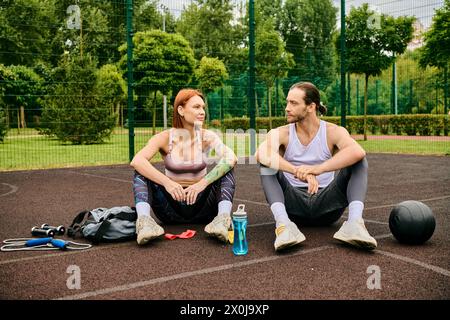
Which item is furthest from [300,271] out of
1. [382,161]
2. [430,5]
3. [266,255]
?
[430,5]

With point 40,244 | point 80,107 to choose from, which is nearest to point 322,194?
point 40,244

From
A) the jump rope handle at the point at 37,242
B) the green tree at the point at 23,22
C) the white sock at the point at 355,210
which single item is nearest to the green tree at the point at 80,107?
the jump rope handle at the point at 37,242

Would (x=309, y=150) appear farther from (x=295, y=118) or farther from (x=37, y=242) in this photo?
(x=37, y=242)

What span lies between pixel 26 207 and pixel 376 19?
1280cm

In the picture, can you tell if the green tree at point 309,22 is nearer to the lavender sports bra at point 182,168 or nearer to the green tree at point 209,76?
the green tree at point 209,76

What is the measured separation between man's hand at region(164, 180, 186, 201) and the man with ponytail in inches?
22.9

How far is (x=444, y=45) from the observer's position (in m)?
12.0

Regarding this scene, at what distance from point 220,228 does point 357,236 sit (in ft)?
2.98

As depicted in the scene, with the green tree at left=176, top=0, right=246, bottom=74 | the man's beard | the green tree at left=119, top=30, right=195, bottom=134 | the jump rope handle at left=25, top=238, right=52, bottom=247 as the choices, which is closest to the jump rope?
the jump rope handle at left=25, top=238, right=52, bottom=247

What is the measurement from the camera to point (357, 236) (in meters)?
3.07

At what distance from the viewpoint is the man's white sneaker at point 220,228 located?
3330 millimetres

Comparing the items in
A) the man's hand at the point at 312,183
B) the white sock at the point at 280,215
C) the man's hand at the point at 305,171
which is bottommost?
the white sock at the point at 280,215

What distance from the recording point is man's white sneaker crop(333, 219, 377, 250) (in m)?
3.05

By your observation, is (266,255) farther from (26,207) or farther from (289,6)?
(289,6)
